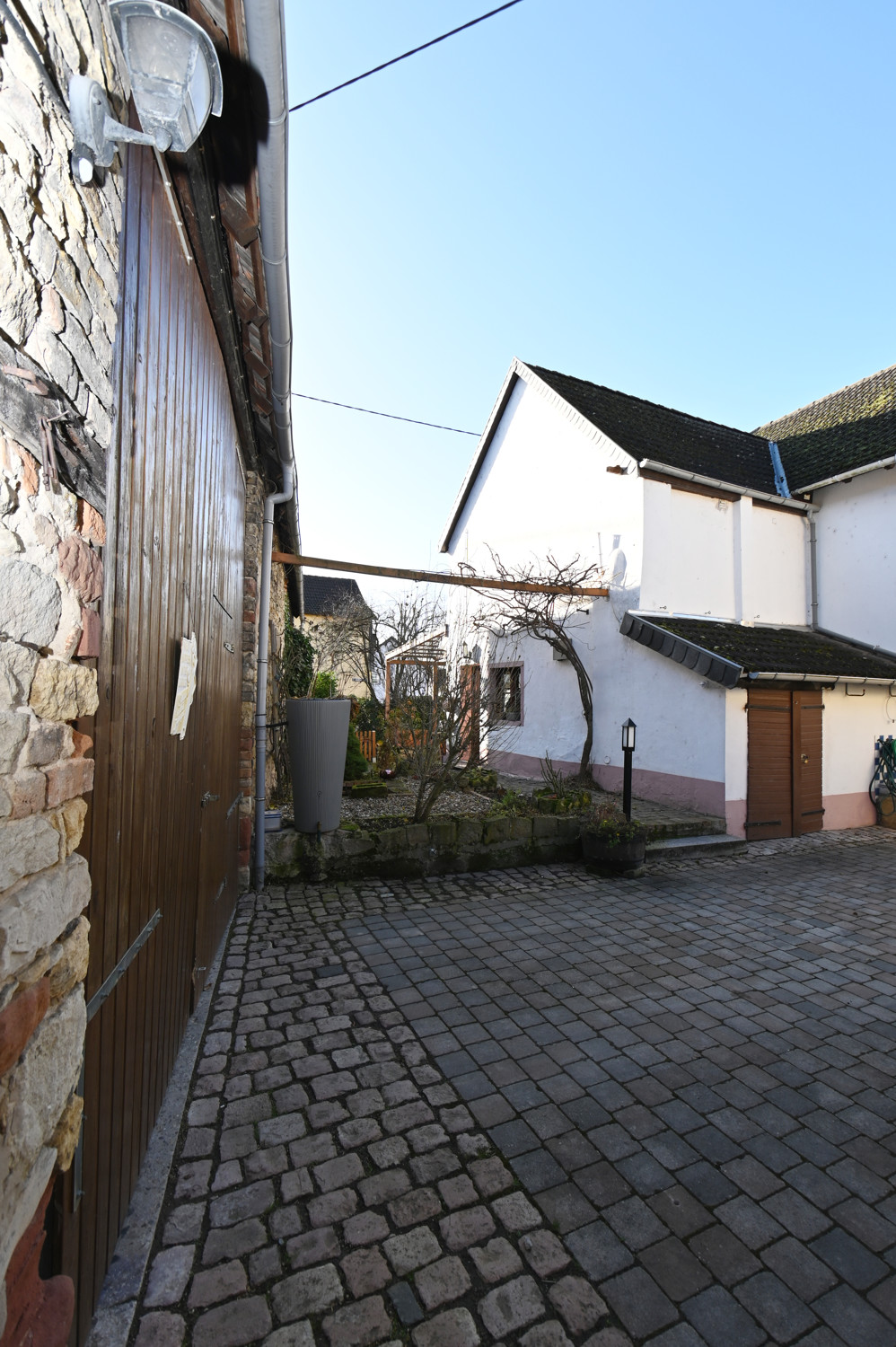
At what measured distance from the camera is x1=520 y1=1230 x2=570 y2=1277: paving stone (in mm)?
1914

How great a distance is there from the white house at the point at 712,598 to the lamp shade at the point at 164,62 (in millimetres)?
6683

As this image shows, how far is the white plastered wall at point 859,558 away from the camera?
9.80 m

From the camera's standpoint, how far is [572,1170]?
91.8 inches

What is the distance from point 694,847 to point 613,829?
5.06ft

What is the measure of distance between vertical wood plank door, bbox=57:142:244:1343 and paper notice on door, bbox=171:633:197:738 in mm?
35

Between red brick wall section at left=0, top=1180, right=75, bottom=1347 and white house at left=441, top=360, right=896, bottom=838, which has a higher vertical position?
white house at left=441, top=360, right=896, bottom=838

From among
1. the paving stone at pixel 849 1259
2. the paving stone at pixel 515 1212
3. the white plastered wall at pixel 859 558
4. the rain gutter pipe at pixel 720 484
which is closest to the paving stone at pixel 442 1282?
the paving stone at pixel 515 1212

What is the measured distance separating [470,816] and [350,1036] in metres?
3.63

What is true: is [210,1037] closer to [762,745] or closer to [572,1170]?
[572,1170]

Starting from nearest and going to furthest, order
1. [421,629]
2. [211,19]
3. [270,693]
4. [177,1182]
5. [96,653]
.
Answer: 1. [96,653]
2. [211,19]
3. [177,1182]
4. [270,693]
5. [421,629]

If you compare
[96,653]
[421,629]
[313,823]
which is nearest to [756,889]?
[313,823]

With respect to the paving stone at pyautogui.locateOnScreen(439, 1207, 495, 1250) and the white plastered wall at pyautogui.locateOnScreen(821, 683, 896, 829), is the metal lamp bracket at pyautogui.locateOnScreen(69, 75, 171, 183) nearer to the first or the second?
the paving stone at pyautogui.locateOnScreen(439, 1207, 495, 1250)

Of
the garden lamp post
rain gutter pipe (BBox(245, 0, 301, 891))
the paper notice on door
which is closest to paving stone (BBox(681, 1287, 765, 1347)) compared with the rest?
the paper notice on door

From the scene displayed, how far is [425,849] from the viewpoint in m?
6.16
